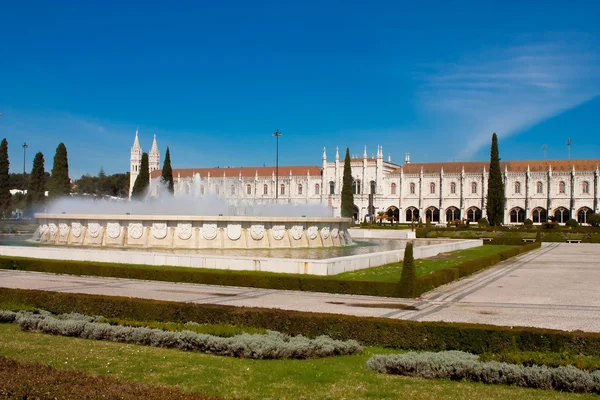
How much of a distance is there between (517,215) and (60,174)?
171ft

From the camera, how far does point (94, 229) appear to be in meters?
25.8

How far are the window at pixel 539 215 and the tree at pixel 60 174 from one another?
52.5 metres

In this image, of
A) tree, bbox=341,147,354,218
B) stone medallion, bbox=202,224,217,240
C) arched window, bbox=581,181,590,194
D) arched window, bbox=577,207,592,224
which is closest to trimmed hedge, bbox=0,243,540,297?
stone medallion, bbox=202,224,217,240

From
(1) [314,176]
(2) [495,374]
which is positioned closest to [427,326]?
(2) [495,374]

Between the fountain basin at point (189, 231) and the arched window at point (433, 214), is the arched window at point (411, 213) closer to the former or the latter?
the arched window at point (433, 214)

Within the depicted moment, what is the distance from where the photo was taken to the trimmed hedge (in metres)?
14.7

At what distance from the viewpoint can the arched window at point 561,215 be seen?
71.1 meters

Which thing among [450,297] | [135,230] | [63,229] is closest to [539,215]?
[135,230]

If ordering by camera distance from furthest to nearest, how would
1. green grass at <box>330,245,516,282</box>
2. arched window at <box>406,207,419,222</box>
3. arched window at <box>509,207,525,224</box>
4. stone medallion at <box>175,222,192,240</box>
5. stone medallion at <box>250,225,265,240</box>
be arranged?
1. arched window at <box>406,207,419,222</box>
2. arched window at <box>509,207,525,224</box>
3. stone medallion at <box>250,225,265,240</box>
4. stone medallion at <box>175,222,192,240</box>
5. green grass at <box>330,245,516,282</box>

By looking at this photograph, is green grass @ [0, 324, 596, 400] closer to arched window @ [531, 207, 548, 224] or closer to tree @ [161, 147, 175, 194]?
tree @ [161, 147, 175, 194]

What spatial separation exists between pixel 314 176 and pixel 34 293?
A: 72304 mm

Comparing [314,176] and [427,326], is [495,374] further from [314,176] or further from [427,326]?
[314,176]

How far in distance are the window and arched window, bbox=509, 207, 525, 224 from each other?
4.49ft

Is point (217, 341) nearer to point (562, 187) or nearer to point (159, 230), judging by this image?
point (159, 230)
